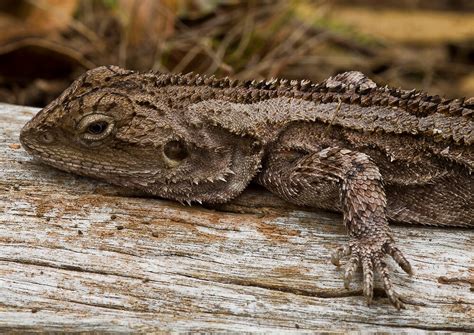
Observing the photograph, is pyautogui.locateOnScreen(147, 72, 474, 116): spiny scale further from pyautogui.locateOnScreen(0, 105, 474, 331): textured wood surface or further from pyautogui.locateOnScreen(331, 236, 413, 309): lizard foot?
pyautogui.locateOnScreen(331, 236, 413, 309): lizard foot

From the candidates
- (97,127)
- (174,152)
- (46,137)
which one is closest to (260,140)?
(174,152)

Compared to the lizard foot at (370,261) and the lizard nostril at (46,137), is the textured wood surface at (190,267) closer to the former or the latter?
the lizard foot at (370,261)

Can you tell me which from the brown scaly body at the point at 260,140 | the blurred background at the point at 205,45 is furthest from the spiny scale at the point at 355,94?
the blurred background at the point at 205,45

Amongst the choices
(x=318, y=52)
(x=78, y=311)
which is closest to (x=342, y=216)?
(x=78, y=311)

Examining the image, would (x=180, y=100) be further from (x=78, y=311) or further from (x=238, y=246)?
(x=78, y=311)

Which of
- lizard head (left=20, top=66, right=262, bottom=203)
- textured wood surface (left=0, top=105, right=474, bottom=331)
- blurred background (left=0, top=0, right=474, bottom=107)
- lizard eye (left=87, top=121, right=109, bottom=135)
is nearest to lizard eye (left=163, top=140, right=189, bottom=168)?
lizard head (left=20, top=66, right=262, bottom=203)

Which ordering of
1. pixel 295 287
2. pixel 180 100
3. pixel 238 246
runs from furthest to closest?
pixel 180 100, pixel 238 246, pixel 295 287

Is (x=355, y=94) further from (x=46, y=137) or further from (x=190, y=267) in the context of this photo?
(x=46, y=137)
